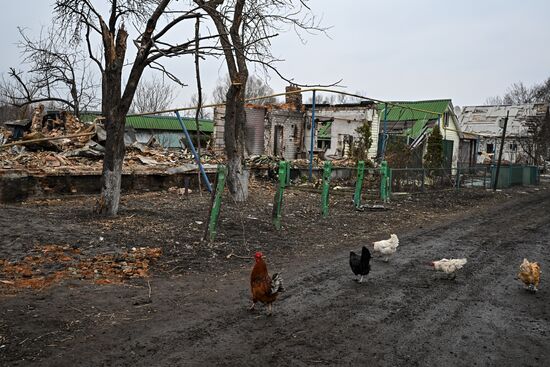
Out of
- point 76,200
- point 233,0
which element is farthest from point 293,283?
point 233,0

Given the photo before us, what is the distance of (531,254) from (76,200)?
10400mm

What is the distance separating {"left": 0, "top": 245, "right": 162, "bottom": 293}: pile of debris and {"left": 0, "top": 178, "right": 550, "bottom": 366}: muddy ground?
0.08 m

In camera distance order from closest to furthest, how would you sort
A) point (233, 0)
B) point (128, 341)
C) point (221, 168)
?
1. point (128, 341)
2. point (221, 168)
3. point (233, 0)

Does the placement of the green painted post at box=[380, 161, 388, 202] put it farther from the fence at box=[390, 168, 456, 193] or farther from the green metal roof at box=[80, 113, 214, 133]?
the green metal roof at box=[80, 113, 214, 133]

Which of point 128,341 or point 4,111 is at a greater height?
point 4,111

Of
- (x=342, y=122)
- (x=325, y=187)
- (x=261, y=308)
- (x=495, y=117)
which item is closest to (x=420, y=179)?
(x=325, y=187)

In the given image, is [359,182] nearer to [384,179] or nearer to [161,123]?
[384,179]

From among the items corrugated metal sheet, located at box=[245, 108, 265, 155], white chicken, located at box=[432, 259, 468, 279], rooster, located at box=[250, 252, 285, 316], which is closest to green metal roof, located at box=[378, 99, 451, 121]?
corrugated metal sheet, located at box=[245, 108, 265, 155]

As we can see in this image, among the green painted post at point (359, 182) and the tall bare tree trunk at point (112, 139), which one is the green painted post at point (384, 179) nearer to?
the green painted post at point (359, 182)

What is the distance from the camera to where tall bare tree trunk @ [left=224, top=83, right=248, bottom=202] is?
475 inches

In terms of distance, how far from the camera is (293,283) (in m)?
5.85

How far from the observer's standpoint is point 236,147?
40.2 ft

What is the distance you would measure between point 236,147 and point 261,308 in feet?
25.8

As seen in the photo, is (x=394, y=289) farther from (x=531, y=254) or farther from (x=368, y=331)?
(x=531, y=254)
